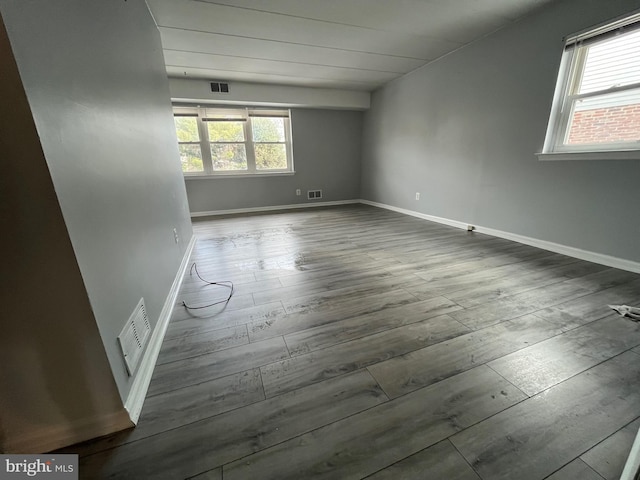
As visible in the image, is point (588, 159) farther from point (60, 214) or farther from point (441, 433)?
point (60, 214)

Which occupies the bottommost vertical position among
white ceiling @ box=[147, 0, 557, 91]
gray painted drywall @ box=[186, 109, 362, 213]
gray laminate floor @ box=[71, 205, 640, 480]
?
gray laminate floor @ box=[71, 205, 640, 480]

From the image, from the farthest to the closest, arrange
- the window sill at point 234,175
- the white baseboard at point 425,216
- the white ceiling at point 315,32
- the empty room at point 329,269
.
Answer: the window sill at point 234,175 < the white baseboard at point 425,216 < the white ceiling at point 315,32 < the empty room at point 329,269

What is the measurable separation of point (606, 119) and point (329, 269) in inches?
109

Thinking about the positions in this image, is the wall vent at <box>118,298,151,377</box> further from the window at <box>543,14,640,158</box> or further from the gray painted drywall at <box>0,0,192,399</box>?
the window at <box>543,14,640,158</box>

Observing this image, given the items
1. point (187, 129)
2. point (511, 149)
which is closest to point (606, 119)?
point (511, 149)

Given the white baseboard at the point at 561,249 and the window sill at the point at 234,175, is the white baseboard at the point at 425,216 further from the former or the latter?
the window sill at the point at 234,175

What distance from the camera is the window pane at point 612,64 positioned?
199cm

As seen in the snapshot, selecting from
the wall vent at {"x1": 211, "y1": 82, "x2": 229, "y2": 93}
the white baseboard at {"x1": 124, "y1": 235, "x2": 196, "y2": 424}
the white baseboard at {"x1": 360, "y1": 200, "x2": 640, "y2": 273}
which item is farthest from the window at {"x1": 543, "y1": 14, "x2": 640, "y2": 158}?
the wall vent at {"x1": 211, "y1": 82, "x2": 229, "y2": 93}

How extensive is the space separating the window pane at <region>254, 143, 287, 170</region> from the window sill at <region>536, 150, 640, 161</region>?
4096mm

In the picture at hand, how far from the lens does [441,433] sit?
910 millimetres

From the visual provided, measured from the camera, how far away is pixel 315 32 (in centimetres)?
272

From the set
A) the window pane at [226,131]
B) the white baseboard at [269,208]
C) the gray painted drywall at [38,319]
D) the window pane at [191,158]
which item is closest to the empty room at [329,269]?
the gray painted drywall at [38,319]

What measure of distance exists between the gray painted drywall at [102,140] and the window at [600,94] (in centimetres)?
352

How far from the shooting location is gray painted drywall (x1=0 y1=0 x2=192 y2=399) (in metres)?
0.71
